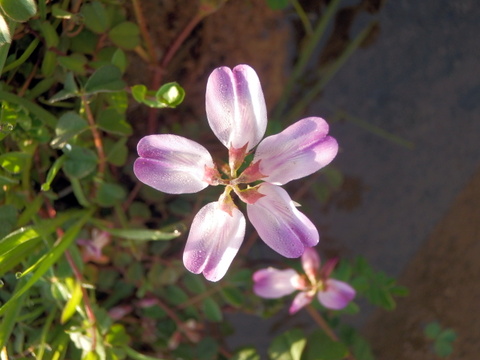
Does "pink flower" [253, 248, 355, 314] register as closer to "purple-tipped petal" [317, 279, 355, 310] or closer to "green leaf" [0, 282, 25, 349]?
"purple-tipped petal" [317, 279, 355, 310]

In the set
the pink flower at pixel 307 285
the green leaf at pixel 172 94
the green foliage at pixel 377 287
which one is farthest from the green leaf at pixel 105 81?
the green foliage at pixel 377 287

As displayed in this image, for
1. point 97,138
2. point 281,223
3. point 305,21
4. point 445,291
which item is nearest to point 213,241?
point 281,223

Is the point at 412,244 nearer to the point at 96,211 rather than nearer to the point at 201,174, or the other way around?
the point at 96,211

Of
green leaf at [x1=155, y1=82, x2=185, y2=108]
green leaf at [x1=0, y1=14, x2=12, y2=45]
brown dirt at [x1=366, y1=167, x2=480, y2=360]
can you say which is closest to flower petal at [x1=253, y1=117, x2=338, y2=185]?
green leaf at [x1=155, y1=82, x2=185, y2=108]

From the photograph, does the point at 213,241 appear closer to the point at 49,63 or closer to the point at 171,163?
the point at 171,163

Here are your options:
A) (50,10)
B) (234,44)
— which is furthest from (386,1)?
(50,10)

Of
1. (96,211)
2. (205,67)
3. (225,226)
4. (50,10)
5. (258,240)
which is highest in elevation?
(50,10)
